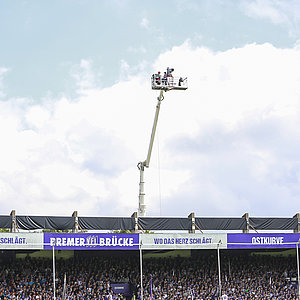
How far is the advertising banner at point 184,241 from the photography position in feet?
154

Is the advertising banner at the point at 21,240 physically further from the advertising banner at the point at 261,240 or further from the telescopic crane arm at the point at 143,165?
the advertising banner at the point at 261,240

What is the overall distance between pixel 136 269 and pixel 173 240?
4.04 metres

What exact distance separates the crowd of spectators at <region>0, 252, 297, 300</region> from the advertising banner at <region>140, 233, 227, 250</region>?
2.99 meters

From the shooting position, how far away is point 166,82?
170 ft

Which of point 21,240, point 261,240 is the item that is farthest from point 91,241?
point 261,240

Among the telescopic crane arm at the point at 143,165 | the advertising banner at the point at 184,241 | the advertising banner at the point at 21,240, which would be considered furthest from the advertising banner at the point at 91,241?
the telescopic crane arm at the point at 143,165

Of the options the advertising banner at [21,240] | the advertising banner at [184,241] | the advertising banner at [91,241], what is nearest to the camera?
the advertising banner at [21,240]

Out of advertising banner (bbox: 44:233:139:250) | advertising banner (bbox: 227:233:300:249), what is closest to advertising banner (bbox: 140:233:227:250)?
advertising banner (bbox: 227:233:300:249)

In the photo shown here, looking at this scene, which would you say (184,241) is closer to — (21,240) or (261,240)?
(261,240)

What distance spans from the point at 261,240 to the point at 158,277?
8129mm

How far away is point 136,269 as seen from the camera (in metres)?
49.4

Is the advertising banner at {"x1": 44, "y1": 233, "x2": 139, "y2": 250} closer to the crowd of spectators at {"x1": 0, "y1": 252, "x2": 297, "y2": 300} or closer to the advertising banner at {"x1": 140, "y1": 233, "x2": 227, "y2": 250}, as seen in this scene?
the advertising banner at {"x1": 140, "y1": 233, "x2": 227, "y2": 250}

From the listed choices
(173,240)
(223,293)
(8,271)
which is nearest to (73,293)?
(8,271)

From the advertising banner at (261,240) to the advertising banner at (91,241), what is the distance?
7372 mm
